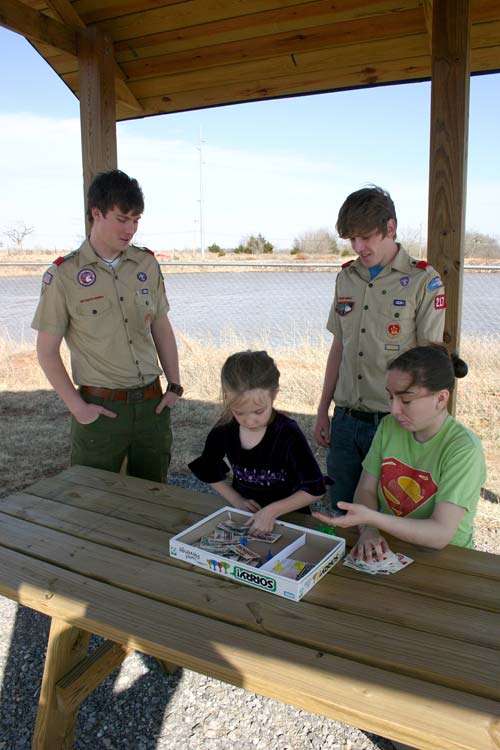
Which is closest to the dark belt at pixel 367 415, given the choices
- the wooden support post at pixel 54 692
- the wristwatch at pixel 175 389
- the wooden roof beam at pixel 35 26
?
the wristwatch at pixel 175 389

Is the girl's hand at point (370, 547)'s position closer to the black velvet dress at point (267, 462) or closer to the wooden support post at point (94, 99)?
the black velvet dress at point (267, 462)

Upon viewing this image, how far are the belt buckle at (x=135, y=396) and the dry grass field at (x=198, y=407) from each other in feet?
6.29

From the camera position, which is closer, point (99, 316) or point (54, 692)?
point (54, 692)

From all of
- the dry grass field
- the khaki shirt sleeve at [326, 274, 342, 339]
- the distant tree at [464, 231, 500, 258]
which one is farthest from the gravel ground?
the distant tree at [464, 231, 500, 258]

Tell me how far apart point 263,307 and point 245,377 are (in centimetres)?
801

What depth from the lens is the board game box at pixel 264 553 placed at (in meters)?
1.39

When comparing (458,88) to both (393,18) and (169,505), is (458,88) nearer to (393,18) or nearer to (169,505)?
(393,18)

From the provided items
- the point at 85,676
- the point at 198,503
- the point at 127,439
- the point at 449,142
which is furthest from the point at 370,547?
the point at 449,142

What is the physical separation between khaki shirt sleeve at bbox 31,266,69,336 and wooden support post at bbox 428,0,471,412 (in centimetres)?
155

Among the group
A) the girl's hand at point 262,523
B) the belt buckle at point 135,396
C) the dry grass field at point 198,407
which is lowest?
the dry grass field at point 198,407

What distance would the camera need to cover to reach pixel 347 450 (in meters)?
2.35

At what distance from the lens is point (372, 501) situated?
1807 millimetres

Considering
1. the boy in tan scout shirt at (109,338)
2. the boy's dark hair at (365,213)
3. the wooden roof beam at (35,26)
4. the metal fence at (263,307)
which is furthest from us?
the metal fence at (263,307)

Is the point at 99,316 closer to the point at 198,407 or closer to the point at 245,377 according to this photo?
the point at 245,377
